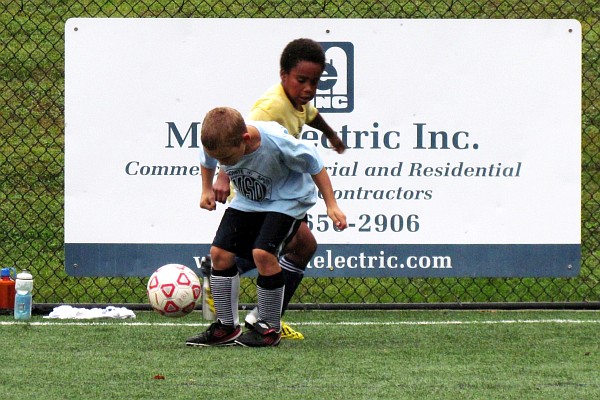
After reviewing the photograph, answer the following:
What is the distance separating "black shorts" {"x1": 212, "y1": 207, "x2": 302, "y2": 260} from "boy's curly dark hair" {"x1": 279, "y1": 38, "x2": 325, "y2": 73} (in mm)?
774

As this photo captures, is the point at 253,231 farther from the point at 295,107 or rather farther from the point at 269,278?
the point at 295,107

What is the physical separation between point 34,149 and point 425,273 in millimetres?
4853

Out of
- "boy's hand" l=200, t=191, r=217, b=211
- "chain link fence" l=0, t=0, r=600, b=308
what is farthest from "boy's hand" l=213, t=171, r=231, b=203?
"chain link fence" l=0, t=0, r=600, b=308

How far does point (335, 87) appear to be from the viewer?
8.05 meters

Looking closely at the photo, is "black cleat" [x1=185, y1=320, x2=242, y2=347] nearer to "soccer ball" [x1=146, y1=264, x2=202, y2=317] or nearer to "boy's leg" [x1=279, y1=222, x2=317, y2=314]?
"boy's leg" [x1=279, y1=222, x2=317, y2=314]

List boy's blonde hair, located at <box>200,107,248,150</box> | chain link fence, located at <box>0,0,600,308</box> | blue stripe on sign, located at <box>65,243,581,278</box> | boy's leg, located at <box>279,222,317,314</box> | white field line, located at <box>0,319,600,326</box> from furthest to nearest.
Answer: chain link fence, located at <box>0,0,600,308</box> < blue stripe on sign, located at <box>65,243,581,278</box> < white field line, located at <box>0,319,600,326</box> < boy's leg, located at <box>279,222,317,314</box> < boy's blonde hair, located at <box>200,107,248,150</box>

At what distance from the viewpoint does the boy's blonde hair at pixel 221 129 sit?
18.3 ft

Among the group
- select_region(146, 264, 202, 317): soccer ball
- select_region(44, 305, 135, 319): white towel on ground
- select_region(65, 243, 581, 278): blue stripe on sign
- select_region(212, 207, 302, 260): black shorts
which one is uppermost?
select_region(212, 207, 302, 260): black shorts

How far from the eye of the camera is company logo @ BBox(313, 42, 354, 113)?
316 inches

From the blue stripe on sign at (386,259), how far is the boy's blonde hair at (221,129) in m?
2.44

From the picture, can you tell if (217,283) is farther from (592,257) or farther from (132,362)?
(592,257)

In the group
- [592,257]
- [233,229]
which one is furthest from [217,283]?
[592,257]

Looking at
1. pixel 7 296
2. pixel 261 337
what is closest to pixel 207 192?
pixel 261 337

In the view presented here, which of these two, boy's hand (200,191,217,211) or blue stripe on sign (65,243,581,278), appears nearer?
boy's hand (200,191,217,211)
